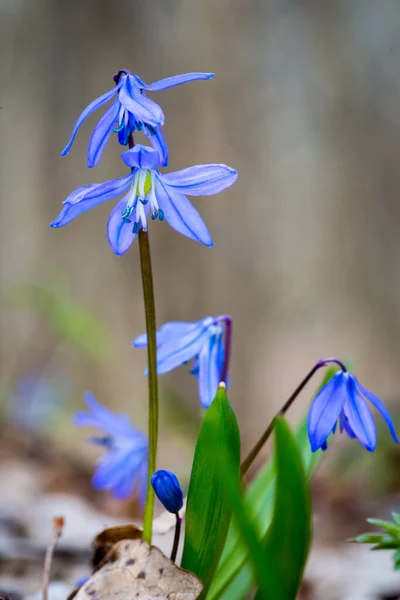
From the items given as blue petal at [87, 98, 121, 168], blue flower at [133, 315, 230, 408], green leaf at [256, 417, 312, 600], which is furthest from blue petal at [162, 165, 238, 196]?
green leaf at [256, 417, 312, 600]

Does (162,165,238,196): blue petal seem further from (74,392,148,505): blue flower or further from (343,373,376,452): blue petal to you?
(74,392,148,505): blue flower

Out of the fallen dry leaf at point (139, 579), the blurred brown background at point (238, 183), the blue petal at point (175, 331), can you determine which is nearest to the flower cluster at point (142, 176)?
the blue petal at point (175, 331)

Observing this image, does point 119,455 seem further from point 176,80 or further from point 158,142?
point 176,80

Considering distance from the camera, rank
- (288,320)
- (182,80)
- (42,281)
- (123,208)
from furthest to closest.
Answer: (288,320), (42,281), (123,208), (182,80)

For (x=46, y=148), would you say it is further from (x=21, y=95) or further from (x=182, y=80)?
(x=182, y=80)

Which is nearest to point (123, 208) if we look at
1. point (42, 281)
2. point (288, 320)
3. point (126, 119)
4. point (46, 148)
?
point (126, 119)

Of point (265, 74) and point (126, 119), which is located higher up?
point (265, 74)
